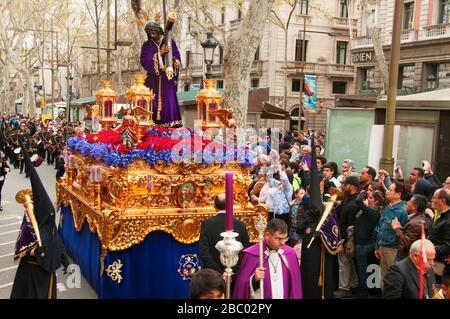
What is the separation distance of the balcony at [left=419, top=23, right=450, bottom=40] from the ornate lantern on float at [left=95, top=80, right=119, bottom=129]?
2285 centimetres

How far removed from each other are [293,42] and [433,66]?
18252 millimetres

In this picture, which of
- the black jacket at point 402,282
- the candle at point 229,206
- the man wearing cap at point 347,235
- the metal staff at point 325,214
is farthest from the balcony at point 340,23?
the candle at point 229,206

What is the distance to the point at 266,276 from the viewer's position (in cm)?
473

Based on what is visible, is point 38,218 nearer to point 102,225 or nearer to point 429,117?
point 102,225

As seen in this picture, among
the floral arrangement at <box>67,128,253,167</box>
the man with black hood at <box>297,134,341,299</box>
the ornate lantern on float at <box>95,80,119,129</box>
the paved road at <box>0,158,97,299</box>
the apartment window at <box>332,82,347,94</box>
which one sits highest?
the apartment window at <box>332,82,347,94</box>

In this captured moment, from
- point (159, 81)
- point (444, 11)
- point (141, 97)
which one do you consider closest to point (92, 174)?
point (141, 97)

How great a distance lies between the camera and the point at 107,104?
997 cm

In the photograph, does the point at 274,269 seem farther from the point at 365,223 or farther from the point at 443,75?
the point at 443,75

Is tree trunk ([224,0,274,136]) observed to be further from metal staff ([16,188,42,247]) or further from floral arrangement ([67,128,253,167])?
metal staff ([16,188,42,247])

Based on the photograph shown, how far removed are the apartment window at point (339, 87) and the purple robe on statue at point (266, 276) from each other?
144ft

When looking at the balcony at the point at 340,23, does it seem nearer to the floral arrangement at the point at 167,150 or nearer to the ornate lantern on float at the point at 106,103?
the ornate lantern on float at the point at 106,103

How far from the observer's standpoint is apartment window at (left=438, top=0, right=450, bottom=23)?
93.2ft

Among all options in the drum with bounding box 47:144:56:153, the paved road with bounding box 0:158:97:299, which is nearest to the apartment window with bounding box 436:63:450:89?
the drum with bounding box 47:144:56:153

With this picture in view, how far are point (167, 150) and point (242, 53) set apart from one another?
650 cm
